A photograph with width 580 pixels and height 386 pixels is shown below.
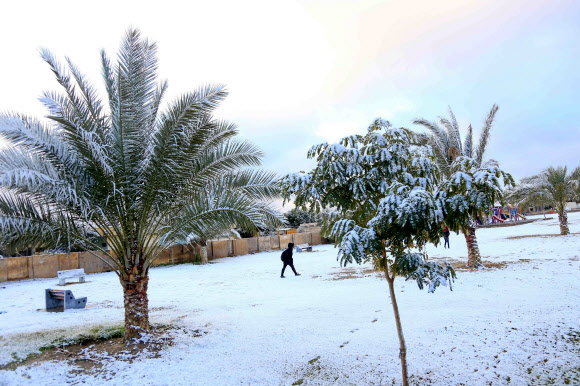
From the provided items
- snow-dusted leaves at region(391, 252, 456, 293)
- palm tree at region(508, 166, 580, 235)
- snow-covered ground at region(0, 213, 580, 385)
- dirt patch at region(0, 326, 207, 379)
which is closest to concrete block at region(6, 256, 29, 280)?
snow-covered ground at region(0, 213, 580, 385)

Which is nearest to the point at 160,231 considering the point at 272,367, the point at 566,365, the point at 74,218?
the point at 74,218

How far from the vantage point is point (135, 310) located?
21.1ft

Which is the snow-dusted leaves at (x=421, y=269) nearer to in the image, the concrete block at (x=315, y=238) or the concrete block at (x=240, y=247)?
the concrete block at (x=240, y=247)

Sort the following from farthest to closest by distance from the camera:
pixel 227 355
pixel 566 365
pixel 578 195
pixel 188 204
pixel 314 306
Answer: pixel 578 195
pixel 314 306
pixel 188 204
pixel 227 355
pixel 566 365

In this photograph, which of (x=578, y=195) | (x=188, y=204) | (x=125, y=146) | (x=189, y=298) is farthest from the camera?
(x=578, y=195)

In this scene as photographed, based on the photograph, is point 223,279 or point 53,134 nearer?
point 53,134

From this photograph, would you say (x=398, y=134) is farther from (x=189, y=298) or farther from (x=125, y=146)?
(x=189, y=298)

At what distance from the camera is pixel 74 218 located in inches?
243

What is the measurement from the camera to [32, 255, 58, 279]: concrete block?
Answer: 59.6ft

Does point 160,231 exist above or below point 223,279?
above

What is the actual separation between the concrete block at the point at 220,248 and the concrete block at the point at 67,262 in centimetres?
881

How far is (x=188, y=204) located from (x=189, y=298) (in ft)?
18.1

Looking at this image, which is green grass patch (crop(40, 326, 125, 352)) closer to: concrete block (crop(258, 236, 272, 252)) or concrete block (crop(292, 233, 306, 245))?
concrete block (crop(258, 236, 272, 252))

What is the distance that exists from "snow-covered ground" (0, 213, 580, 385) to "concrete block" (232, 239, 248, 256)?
16287 millimetres
